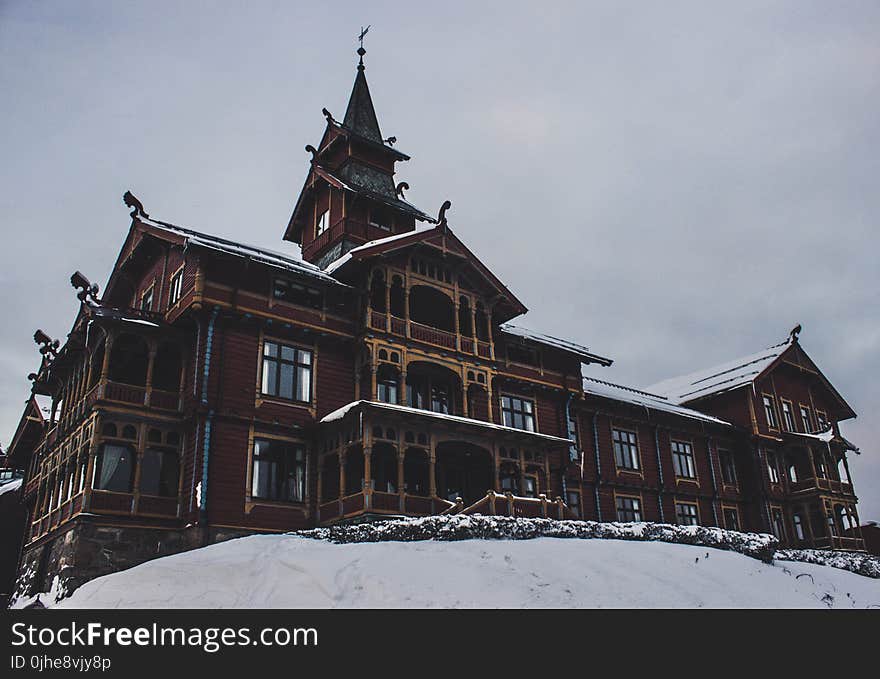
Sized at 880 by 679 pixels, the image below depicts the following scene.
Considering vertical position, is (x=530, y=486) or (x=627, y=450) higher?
(x=627, y=450)

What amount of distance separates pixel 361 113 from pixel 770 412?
29.1 meters

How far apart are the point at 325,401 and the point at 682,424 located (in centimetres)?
2237

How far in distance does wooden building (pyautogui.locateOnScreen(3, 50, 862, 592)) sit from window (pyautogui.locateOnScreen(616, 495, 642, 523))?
7.1 inches

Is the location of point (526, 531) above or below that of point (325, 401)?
below

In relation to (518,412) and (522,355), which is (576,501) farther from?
(522,355)

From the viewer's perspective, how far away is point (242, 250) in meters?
26.9

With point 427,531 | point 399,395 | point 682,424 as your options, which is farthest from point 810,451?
point 427,531

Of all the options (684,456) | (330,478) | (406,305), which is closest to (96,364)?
(330,478)

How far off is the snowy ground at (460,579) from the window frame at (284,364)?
6.06 metres

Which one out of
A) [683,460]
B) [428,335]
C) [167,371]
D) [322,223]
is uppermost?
[322,223]

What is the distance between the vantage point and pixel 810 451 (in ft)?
143
